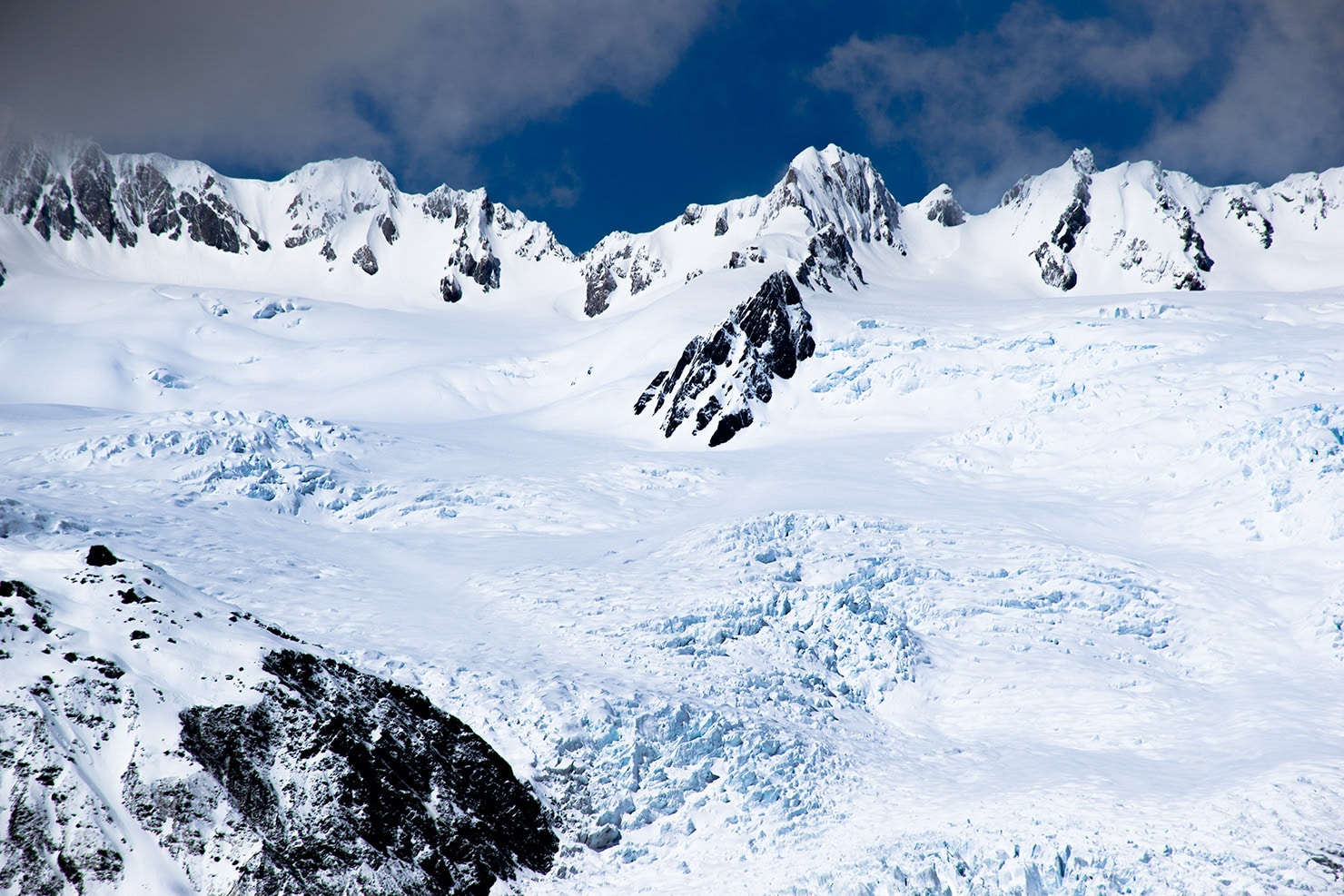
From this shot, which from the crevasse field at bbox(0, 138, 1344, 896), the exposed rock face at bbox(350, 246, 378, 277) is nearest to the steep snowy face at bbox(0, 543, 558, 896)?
the crevasse field at bbox(0, 138, 1344, 896)

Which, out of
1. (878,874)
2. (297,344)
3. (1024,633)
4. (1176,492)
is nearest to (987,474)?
(1176,492)

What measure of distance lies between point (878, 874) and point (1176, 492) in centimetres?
2365

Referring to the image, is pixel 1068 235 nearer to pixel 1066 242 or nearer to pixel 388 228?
pixel 1066 242

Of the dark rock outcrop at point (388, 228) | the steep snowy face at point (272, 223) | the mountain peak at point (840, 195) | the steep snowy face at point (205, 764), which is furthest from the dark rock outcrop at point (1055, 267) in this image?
the steep snowy face at point (205, 764)

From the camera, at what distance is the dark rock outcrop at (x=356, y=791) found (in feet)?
46.7

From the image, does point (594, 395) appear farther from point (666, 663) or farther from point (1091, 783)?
point (1091, 783)

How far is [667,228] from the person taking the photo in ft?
449

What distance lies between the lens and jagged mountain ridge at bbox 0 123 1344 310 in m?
111

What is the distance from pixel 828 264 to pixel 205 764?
81817 mm

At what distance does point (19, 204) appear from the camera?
123750 millimetres

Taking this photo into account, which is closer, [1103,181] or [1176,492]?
[1176,492]

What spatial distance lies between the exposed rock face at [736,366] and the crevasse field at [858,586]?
1.35 meters

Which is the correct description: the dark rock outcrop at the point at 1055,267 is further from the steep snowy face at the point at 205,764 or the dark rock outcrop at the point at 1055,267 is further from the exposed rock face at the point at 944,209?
the steep snowy face at the point at 205,764

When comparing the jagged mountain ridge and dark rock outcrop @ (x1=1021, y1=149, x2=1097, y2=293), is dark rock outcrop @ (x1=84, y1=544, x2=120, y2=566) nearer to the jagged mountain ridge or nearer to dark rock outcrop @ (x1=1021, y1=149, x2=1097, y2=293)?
the jagged mountain ridge
